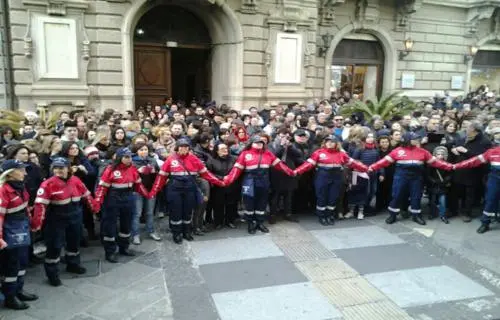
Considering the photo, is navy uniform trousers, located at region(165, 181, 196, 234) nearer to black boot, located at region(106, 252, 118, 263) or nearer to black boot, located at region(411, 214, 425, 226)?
black boot, located at region(106, 252, 118, 263)

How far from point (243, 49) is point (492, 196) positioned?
9586 millimetres

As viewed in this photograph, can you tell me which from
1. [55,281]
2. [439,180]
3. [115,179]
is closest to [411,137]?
[439,180]

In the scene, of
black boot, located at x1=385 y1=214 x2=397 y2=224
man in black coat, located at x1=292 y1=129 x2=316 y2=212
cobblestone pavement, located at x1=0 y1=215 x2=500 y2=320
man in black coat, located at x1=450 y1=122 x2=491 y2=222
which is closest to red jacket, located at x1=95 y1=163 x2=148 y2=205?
cobblestone pavement, located at x1=0 y1=215 x2=500 y2=320

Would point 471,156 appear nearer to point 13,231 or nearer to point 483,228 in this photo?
point 483,228

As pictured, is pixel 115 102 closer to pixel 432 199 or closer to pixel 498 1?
pixel 432 199

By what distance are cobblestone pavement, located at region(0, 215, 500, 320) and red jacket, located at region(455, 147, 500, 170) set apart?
47.9 inches

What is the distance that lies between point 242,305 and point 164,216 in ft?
11.9

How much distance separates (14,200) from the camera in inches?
188

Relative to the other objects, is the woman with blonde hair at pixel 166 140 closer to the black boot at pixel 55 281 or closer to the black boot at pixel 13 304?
the black boot at pixel 55 281

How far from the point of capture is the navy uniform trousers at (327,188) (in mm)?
7641

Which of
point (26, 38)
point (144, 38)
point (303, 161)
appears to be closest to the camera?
point (303, 161)

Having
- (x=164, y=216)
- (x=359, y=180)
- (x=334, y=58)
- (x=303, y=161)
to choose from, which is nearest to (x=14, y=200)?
(x=164, y=216)

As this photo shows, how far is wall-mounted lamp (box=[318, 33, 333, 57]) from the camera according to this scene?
56.6ft

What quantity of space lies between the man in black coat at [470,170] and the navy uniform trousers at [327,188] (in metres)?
2.28
